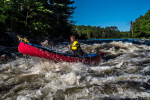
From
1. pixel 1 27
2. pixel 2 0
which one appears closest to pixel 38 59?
pixel 1 27

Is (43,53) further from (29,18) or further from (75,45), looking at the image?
(29,18)

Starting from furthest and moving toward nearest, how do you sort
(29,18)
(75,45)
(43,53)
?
(29,18)
(75,45)
(43,53)

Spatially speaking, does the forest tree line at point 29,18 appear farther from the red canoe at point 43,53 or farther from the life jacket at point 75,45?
the life jacket at point 75,45

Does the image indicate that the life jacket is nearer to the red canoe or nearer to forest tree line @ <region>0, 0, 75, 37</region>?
the red canoe

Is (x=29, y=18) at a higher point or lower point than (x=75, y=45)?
higher

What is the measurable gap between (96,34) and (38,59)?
113 meters

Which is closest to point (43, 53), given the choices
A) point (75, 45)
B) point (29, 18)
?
point (75, 45)

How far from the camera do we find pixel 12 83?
164 inches

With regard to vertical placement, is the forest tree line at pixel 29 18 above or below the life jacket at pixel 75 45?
above

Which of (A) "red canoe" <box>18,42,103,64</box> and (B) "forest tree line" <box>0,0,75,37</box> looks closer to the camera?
(A) "red canoe" <box>18,42,103,64</box>

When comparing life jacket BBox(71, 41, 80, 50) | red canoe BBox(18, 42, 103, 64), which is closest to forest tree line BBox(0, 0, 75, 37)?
red canoe BBox(18, 42, 103, 64)

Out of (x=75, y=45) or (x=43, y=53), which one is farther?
(x=75, y=45)

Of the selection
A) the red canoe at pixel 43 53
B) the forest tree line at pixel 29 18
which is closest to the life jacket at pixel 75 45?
the red canoe at pixel 43 53

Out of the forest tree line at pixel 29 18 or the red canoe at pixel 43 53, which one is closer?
the red canoe at pixel 43 53
